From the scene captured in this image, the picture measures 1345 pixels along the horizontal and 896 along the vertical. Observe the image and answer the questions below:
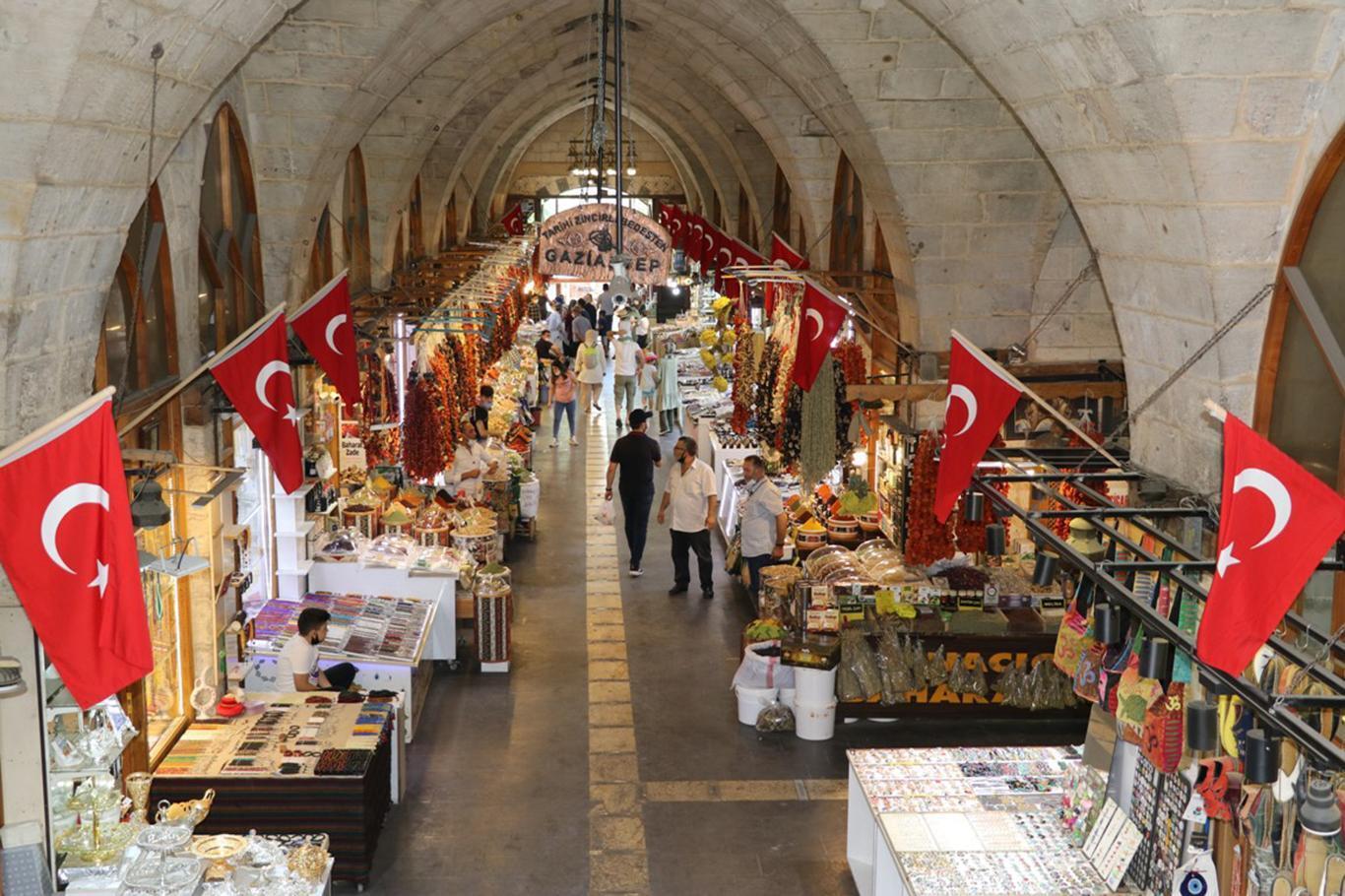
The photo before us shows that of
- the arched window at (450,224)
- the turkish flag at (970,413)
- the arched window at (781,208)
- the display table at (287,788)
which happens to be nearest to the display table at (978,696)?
the turkish flag at (970,413)

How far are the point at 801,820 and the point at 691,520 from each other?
524cm

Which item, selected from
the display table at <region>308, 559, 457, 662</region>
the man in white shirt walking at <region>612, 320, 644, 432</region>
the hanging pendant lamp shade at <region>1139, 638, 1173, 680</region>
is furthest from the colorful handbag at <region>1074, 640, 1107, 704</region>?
the man in white shirt walking at <region>612, 320, 644, 432</region>

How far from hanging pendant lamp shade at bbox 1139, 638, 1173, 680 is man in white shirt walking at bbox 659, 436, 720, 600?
27.1 feet

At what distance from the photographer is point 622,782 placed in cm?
998

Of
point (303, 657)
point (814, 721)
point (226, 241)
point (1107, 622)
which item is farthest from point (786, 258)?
point (1107, 622)

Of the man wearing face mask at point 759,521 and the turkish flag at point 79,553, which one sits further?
the man wearing face mask at point 759,521

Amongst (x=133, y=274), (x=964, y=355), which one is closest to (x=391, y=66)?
(x=133, y=274)

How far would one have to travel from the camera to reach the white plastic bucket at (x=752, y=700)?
36.0 feet

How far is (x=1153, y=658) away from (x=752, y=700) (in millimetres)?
5516

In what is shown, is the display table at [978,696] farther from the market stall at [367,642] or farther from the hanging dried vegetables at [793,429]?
the hanging dried vegetables at [793,429]

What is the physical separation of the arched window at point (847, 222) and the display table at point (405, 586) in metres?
5.08

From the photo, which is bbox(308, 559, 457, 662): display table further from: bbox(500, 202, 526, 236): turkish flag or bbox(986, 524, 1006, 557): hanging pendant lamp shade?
bbox(500, 202, 526, 236): turkish flag

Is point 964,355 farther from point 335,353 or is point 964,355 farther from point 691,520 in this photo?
point 691,520

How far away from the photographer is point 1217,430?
22.2 ft
